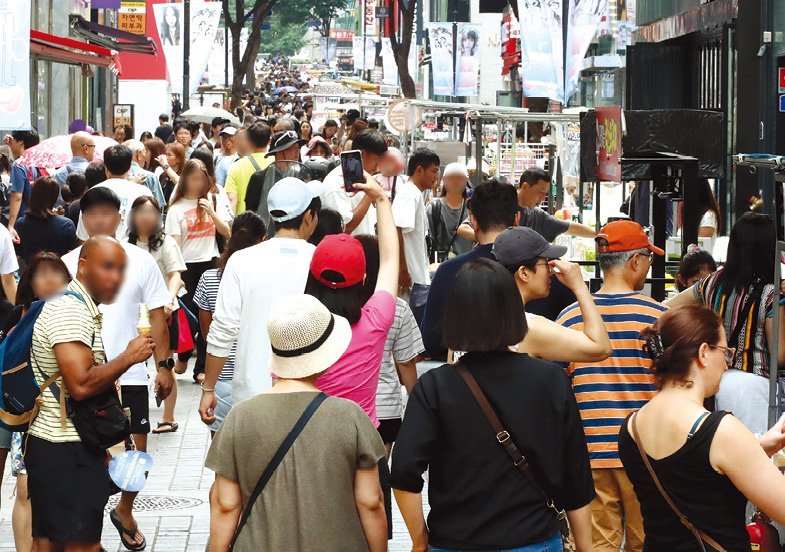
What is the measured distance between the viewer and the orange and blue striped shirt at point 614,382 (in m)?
5.88

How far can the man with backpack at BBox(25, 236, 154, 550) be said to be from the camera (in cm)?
577

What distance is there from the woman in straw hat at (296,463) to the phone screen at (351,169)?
2129 millimetres

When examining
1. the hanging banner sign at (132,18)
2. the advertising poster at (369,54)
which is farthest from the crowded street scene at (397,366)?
the advertising poster at (369,54)

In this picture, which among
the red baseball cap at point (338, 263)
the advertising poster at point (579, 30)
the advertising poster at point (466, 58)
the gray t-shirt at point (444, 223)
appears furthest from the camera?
the advertising poster at point (466, 58)

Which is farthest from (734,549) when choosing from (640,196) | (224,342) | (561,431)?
(640,196)

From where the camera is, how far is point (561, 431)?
14.2ft

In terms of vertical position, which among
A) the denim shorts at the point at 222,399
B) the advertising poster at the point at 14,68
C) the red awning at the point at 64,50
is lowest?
the denim shorts at the point at 222,399

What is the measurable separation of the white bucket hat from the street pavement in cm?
362

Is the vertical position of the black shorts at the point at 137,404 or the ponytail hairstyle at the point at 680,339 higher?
the ponytail hairstyle at the point at 680,339

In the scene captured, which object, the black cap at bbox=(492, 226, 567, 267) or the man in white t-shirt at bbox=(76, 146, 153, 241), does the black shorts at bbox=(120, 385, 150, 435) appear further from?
the man in white t-shirt at bbox=(76, 146, 153, 241)

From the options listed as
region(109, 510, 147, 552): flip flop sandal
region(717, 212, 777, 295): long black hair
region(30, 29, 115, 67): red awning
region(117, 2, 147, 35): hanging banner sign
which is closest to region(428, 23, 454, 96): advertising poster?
region(30, 29, 115, 67): red awning

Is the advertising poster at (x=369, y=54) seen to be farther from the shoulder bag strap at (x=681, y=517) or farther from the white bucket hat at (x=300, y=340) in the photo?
the shoulder bag strap at (x=681, y=517)

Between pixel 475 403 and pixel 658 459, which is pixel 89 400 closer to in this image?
pixel 475 403

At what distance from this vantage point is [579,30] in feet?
53.8
